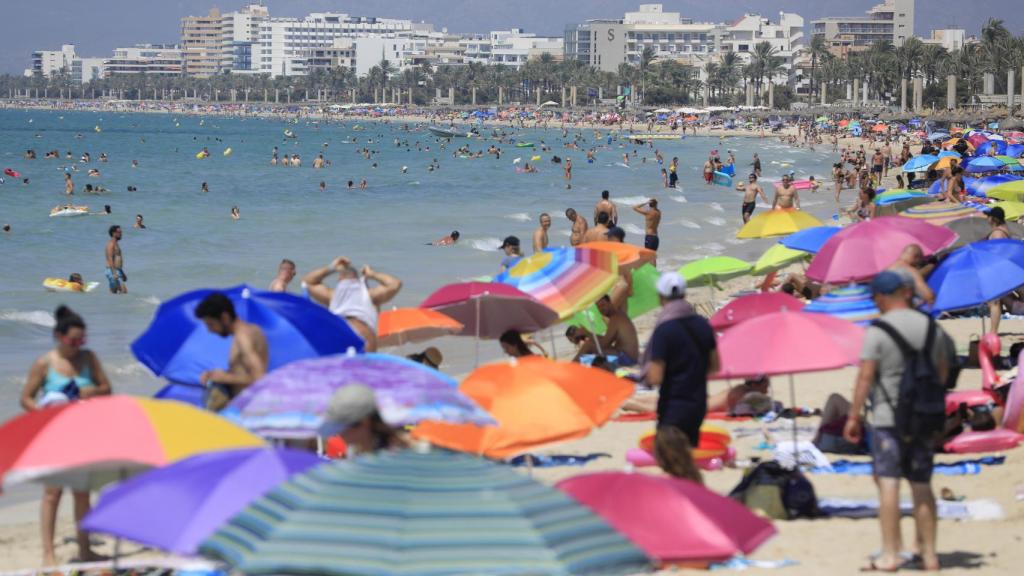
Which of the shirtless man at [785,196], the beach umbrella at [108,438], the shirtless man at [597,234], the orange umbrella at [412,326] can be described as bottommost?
the orange umbrella at [412,326]

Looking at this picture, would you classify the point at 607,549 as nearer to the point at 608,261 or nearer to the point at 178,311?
the point at 178,311

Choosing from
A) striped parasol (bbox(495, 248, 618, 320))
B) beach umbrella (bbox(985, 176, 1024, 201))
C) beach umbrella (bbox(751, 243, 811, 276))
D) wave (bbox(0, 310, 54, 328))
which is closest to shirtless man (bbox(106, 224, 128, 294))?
wave (bbox(0, 310, 54, 328))

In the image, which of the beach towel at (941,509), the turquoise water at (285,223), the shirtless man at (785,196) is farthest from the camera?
the shirtless man at (785,196)

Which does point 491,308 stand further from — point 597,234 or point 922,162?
point 922,162

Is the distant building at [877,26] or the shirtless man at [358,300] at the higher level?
the distant building at [877,26]

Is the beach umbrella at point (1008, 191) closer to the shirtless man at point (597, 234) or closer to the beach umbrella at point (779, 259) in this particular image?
the beach umbrella at point (779, 259)

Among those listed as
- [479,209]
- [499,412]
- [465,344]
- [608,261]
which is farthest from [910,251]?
[479,209]

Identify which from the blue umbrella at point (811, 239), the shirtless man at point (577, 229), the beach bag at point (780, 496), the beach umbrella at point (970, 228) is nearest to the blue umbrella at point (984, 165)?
the shirtless man at point (577, 229)

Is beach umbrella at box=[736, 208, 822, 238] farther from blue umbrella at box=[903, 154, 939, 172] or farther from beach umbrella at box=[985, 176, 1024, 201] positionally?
blue umbrella at box=[903, 154, 939, 172]

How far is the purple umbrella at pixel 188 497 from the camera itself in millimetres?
4137

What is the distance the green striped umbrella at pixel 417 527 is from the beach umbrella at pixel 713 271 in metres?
9.47

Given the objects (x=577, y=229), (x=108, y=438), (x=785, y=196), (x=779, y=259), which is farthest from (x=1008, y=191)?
(x=108, y=438)

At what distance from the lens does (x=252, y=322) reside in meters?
7.51

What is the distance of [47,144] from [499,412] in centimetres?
8870
